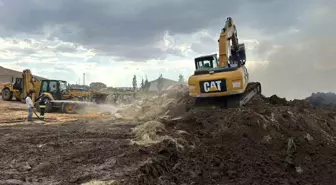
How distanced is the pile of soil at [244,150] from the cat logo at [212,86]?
88cm

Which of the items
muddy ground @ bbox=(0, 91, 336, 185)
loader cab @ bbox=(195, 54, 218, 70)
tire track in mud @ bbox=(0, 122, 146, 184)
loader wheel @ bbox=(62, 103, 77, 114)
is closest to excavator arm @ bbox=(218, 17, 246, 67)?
loader cab @ bbox=(195, 54, 218, 70)

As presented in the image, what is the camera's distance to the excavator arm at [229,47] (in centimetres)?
1327

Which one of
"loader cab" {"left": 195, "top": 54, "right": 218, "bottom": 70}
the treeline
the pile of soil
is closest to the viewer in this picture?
the pile of soil

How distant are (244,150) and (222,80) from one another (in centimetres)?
365

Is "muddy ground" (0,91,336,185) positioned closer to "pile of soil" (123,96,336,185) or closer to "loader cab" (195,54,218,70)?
"pile of soil" (123,96,336,185)

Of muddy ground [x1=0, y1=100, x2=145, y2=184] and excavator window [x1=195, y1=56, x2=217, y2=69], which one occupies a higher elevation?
excavator window [x1=195, y1=56, x2=217, y2=69]

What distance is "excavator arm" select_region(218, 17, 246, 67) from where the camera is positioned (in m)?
13.3

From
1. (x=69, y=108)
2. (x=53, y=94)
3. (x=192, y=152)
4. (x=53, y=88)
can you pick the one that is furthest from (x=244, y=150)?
(x=53, y=88)

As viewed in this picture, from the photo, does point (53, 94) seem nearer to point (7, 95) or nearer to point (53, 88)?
point (53, 88)

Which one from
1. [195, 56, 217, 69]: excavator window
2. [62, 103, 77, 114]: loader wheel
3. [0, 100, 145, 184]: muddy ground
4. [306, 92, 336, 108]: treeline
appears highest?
[195, 56, 217, 69]: excavator window

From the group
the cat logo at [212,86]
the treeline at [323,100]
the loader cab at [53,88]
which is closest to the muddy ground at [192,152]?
the cat logo at [212,86]

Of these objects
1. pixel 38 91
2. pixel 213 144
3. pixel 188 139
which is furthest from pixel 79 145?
pixel 38 91

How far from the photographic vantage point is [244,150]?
8844 mm

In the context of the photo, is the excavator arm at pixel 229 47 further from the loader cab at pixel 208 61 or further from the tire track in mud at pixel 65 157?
the tire track in mud at pixel 65 157
